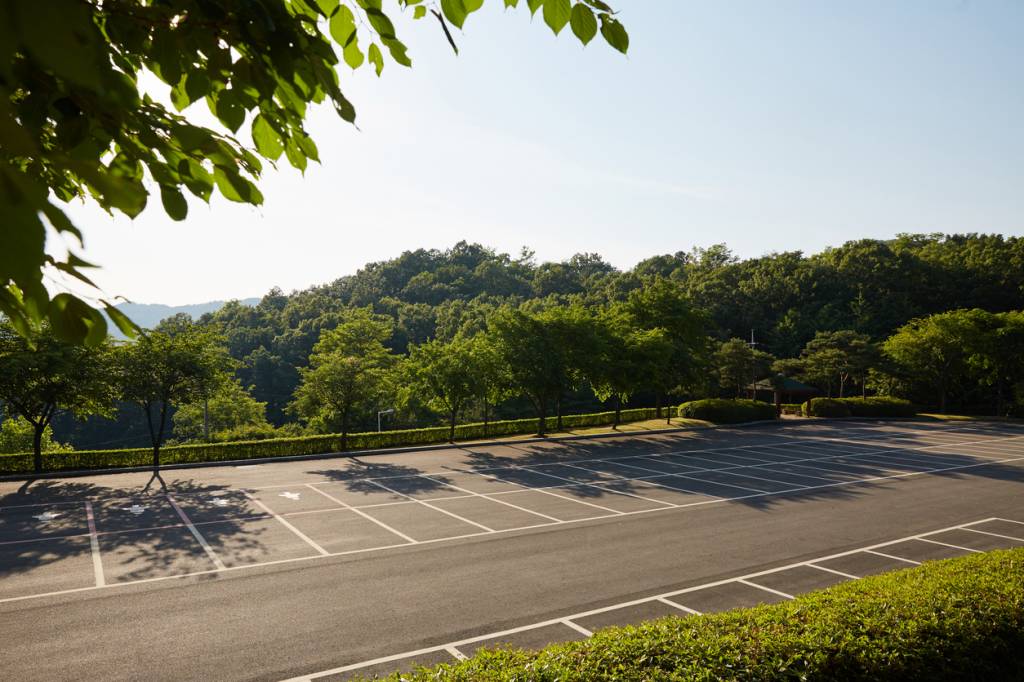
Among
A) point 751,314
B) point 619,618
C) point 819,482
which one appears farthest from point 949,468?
point 751,314

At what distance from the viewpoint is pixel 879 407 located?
53.7 m

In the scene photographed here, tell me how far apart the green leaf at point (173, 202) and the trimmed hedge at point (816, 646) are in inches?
207

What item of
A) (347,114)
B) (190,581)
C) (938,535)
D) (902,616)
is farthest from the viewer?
(938,535)

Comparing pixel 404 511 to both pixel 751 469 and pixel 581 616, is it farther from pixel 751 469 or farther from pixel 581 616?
pixel 751 469

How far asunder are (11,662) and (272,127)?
33.8 feet

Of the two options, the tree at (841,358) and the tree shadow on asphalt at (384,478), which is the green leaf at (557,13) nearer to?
the tree shadow on asphalt at (384,478)

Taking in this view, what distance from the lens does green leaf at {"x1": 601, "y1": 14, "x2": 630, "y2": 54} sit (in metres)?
3.07

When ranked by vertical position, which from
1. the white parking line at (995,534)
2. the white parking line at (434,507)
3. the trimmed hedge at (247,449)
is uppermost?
the trimmed hedge at (247,449)

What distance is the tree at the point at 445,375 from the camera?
33750mm

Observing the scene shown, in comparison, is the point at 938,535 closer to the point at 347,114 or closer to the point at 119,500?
the point at 347,114

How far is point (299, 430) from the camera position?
58.9 metres

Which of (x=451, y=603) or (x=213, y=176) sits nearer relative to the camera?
(x=213, y=176)

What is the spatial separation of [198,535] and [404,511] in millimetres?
5578

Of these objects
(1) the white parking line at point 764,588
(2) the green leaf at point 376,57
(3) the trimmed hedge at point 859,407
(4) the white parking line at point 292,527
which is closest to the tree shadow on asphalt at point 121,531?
(4) the white parking line at point 292,527
